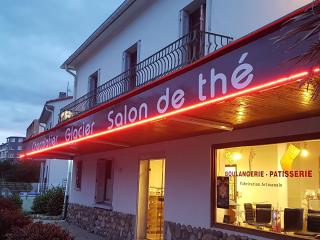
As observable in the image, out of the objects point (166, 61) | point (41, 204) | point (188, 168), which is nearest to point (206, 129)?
point (188, 168)

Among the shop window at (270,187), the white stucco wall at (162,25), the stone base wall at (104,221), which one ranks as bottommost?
the stone base wall at (104,221)

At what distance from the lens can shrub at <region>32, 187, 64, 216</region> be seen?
19109 millimetres

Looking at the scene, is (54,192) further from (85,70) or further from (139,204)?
(139,204)

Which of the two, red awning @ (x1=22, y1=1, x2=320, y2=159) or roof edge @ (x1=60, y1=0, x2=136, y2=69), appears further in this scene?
roof edge @ (x1=60, y1=0, x2=136, y2=69)

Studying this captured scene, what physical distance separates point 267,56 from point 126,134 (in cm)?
535

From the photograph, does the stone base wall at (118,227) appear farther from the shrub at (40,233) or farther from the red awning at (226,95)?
the shrub at (40,233)

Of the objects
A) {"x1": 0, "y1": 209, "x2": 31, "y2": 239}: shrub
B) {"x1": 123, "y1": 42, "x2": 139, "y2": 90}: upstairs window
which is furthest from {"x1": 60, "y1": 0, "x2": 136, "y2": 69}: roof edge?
{"x1": 0, "y1": 209, "x2": 31, "y2": 239}: shrub

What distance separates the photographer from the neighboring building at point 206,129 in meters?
4.39

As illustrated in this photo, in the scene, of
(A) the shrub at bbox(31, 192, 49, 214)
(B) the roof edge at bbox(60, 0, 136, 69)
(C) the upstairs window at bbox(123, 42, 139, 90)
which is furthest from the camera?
(A) the shrub at bbox(31, 192, 49, 214)

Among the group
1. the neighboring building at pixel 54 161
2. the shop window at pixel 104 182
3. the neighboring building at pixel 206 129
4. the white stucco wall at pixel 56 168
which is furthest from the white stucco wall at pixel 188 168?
the white stucco wall at pixel 56 168

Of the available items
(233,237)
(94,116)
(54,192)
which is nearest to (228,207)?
(233,237)

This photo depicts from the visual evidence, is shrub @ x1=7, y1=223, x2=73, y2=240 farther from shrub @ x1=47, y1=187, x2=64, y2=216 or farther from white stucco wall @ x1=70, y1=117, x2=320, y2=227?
shrub @ x1=47, y1=187, x2=64, y2=216

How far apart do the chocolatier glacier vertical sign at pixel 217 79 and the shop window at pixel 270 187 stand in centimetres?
227

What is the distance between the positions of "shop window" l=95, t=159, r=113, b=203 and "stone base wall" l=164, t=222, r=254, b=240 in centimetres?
473
